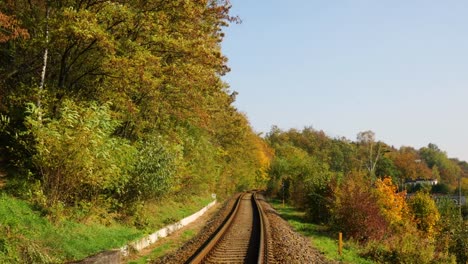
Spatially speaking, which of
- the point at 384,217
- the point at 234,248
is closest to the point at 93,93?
the point at 234,248

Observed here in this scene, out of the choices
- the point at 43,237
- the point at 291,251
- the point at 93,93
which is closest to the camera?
the point at 43,237

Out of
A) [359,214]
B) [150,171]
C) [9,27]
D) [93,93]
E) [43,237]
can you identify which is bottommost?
[43,237]

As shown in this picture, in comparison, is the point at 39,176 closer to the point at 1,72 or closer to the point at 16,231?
the point at 16,231

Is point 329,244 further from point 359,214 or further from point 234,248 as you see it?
point 234,248

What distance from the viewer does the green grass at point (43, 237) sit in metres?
10.4

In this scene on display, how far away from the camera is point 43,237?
1211 centimetres

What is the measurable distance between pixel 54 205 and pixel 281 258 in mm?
7440

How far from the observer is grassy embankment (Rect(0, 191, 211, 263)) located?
10.4 metres

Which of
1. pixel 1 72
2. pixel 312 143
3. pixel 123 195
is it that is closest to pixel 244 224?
pixel 123 195

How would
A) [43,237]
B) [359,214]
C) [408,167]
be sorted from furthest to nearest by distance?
[408,167]
[359,214]
[43,237]

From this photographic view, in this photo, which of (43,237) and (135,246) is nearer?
(43,237)

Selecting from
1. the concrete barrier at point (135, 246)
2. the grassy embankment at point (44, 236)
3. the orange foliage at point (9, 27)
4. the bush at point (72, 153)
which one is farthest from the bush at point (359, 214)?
the orange foliage at point (9, 27)

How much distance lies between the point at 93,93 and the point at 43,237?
8035 mm

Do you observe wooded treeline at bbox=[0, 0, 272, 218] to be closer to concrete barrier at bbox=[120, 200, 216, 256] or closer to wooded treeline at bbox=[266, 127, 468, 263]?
concrete barrier at bbox=[120, 200, 216, 256]
